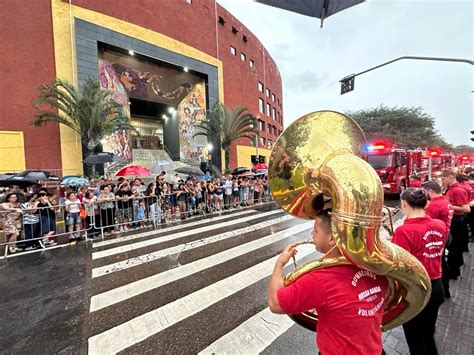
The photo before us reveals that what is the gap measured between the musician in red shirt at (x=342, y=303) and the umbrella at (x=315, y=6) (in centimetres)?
318

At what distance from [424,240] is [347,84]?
11.1 meters

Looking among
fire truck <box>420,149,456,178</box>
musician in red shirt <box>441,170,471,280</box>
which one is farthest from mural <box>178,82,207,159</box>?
musician in red shirt <box>441,170,471,280</box>

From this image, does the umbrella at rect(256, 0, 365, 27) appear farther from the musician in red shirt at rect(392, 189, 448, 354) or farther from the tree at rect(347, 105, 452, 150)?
the tree at rect(347, 105, 452, 150)

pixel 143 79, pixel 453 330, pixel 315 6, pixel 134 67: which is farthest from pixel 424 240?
pixel 143 79

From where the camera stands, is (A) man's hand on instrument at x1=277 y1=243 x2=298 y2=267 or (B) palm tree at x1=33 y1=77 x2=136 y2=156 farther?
(B) palm tree at x1=33 y1=77 x2=136 y2=156

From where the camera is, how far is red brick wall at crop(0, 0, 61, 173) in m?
14.1

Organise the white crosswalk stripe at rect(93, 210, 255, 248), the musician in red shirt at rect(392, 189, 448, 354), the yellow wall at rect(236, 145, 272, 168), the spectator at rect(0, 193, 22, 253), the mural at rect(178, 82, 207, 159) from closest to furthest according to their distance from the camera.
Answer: the musician in red shirt at rect(392, 189, 448, 354) → the spectator at rect(0, 193, 22, 253) → the white crosswalk stripe at rect(93, 210, 255, 248) → the mural at rect(178, 82, 207, 159) → the yellow wall at rect(236, 145, 272, 168)

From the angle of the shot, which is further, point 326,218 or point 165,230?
point 165,230

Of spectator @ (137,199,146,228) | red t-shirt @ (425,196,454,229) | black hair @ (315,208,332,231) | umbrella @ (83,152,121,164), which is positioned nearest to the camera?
black hair @ (315,208,332,231)

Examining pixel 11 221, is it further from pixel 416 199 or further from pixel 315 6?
pixel 416 199

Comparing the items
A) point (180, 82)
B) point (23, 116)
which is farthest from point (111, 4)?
point (23, 116)

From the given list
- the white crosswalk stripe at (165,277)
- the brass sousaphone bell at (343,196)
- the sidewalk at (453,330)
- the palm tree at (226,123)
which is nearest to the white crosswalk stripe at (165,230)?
the white crosswalk stripe at (165,277)

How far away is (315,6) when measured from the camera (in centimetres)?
309

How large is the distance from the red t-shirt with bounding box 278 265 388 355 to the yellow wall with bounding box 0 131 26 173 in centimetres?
1854
